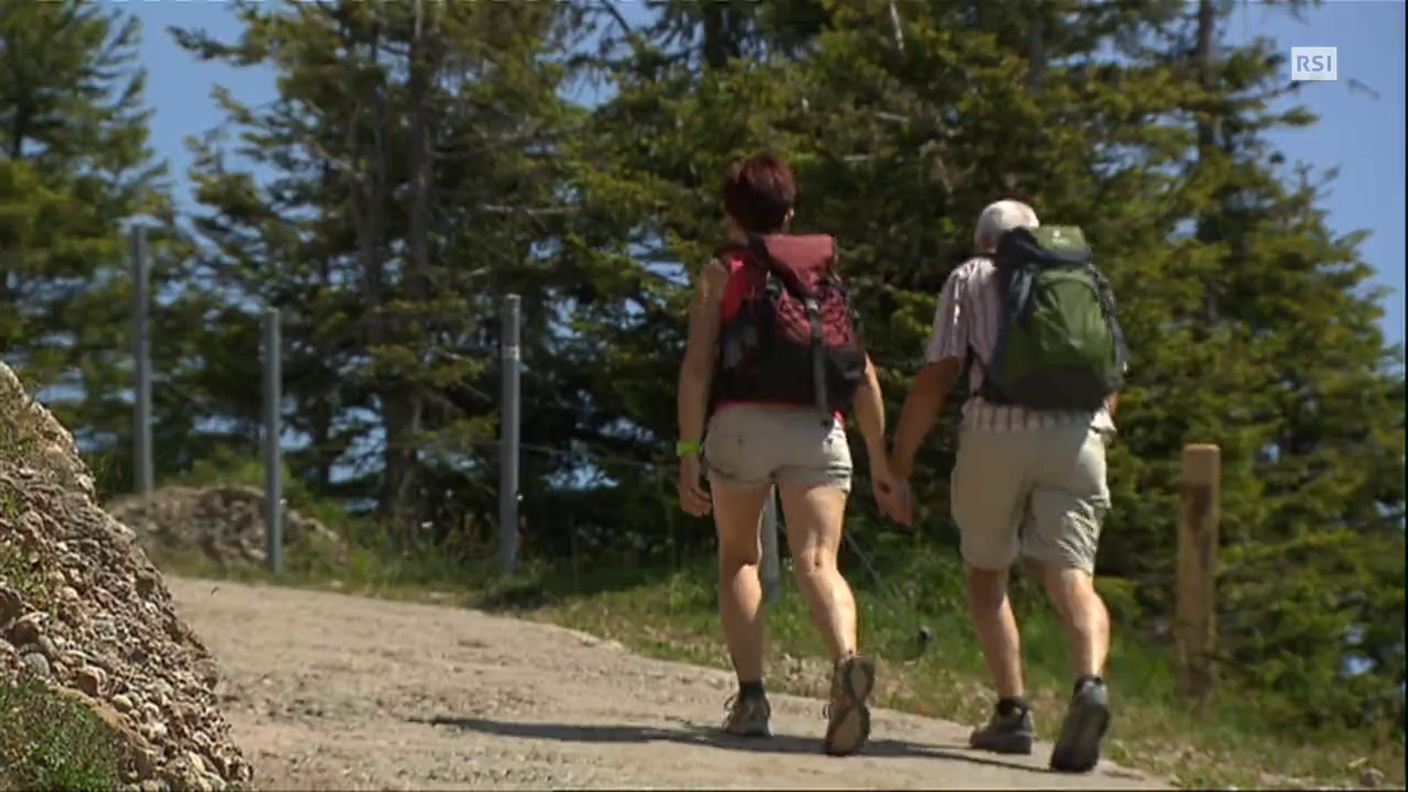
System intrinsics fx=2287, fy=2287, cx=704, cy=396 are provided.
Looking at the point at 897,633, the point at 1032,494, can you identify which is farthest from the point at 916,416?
the point at 897,633

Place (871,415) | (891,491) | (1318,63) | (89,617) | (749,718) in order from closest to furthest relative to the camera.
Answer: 1. (89,617)
2. (1318,63)
3. (871,415)
4. (891,491)
5. (749,718)

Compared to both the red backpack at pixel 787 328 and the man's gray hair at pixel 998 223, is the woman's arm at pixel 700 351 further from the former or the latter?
the man's gray hair at pixel 998 223

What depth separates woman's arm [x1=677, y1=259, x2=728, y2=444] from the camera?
4.97 meters

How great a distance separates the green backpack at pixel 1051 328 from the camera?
505 centimetres

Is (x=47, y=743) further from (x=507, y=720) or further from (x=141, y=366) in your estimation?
(x=141, y=366)

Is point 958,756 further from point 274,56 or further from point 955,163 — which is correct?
point 955,163

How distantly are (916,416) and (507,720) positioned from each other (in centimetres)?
134

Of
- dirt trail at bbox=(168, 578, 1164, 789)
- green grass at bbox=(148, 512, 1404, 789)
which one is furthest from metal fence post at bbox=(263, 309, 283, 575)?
dirt trail at bbox=(168, 578, 1164, 789)

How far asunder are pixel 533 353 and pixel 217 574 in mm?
1539

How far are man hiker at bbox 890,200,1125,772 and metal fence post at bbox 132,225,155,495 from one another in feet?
7.84

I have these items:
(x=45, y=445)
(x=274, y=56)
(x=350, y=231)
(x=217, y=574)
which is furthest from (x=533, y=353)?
(x=45, y=445)

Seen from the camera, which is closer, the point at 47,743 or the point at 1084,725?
the point at 47,743

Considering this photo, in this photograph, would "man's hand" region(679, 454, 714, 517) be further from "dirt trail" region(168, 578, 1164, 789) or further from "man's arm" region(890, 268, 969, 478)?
"dirt trail" region(168, 578, 1164, 789)

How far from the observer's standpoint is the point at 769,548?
5.76 meters
